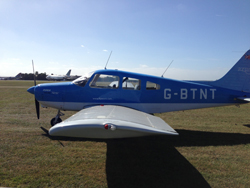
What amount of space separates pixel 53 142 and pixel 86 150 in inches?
45.7

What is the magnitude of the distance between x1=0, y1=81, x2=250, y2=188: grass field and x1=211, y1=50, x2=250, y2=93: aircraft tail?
1771mm

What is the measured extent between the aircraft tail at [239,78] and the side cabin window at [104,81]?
12.1 feet

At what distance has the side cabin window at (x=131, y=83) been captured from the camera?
217 inches

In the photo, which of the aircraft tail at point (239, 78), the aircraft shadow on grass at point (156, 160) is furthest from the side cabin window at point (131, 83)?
the aircraft tail at point (239, 78)

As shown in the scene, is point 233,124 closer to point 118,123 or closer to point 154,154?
point 154,154

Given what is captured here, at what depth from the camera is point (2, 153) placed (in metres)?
4.04

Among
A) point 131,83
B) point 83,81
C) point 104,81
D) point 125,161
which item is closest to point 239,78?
point 131,83

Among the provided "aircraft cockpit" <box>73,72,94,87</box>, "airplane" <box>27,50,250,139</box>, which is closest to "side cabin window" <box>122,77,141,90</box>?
"airplane" <box>27,50,250,139</box>

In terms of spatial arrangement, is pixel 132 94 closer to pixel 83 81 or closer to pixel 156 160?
pixel 83 81

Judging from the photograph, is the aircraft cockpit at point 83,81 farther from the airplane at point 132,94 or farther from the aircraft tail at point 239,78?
the aircraft tail at point 239,78

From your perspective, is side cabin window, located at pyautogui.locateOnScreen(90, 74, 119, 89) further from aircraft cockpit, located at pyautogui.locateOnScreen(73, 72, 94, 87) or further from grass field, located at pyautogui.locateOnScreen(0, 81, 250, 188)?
grass field, located at pyautogui.locateOnScreen(0, 81, 250, 188)

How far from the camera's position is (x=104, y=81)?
561 centimetres

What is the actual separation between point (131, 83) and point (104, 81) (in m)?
0.93

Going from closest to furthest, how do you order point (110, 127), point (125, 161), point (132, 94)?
point (110, 127) < point (125, 161) < point (132, 94)
